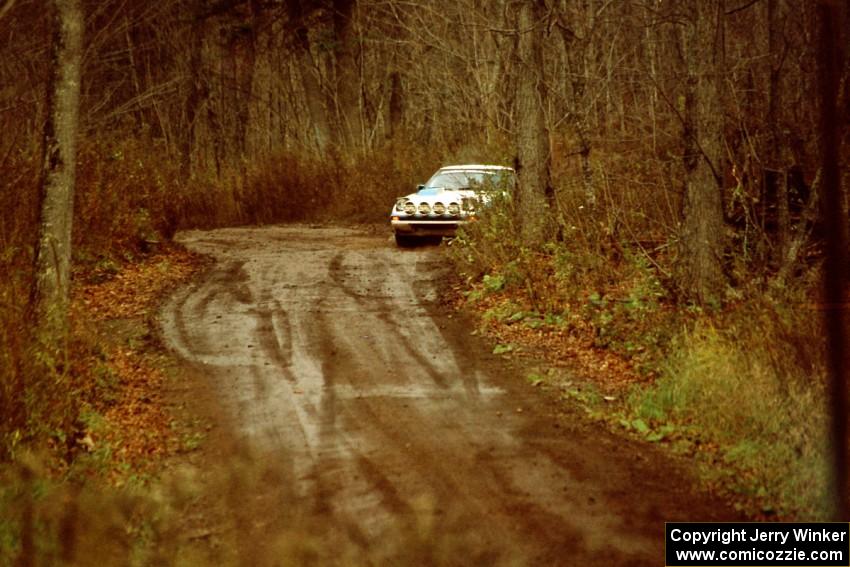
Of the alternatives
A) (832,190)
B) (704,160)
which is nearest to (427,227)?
(704,160)

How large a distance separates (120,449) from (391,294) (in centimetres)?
692

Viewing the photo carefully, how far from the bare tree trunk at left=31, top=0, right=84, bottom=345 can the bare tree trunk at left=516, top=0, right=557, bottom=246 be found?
694 cm

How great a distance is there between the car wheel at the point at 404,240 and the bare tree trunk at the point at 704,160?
9831 millimetres

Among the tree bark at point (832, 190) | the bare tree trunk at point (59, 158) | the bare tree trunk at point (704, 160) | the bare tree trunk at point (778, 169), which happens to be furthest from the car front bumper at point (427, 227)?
the tree bark at point (832, 190)

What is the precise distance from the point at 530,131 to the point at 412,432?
27.4 ft

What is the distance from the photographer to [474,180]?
656 inches

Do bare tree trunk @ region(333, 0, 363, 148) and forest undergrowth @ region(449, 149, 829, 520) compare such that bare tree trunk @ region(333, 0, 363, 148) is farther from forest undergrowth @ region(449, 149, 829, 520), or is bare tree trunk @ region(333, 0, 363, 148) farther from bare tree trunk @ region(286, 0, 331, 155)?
forest undergrowth @ region(449, 149, 829, 520)

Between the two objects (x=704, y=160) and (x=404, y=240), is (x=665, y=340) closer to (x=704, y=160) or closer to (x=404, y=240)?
(x=704, y=160)

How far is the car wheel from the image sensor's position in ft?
65.5

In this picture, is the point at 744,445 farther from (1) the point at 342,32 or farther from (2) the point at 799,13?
(1) the point at 342,32

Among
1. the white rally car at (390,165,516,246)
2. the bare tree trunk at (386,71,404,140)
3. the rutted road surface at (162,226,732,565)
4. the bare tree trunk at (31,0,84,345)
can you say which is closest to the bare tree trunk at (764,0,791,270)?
the rutted road surface at (162,226,732,565)

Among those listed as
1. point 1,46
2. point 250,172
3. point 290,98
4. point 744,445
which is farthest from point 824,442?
→ point 290,98

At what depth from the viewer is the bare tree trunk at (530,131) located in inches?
592

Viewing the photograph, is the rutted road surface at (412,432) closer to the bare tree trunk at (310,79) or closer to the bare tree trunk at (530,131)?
the bare tree trunk at (530,131)
